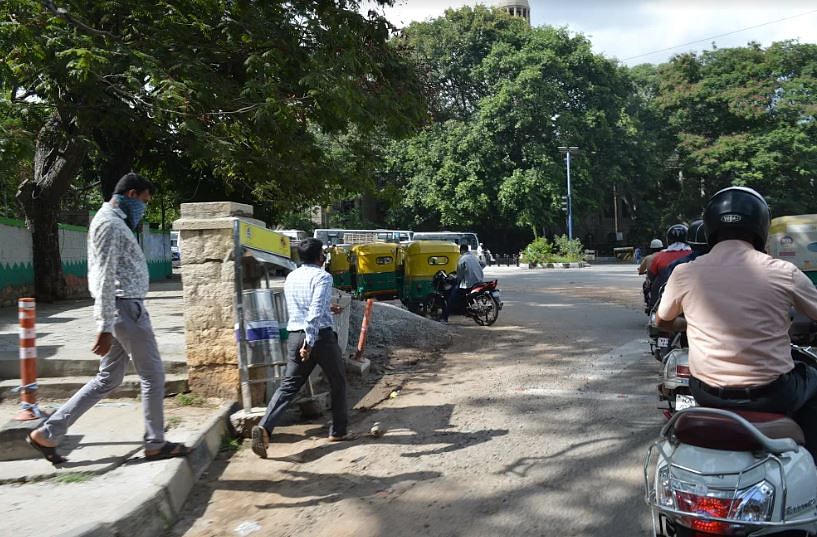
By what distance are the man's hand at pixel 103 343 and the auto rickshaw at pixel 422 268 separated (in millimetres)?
9899

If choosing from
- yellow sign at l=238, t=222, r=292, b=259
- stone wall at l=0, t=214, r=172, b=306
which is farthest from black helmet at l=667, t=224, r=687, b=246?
stone wall at l=0, t=214, r=172, b=306

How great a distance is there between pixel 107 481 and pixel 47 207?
472 inches

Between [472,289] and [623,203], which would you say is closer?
[472,289]

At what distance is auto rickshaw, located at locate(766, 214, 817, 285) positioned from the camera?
428 inches

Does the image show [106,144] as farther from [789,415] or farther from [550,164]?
[550,164]

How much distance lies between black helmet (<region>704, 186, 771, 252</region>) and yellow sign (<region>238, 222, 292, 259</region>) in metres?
4.33

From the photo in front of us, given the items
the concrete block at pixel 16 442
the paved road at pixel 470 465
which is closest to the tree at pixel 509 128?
the paved road at pixel 470 465

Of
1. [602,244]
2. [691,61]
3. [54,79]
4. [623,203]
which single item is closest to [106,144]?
[54,79]

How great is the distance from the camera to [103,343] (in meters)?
4.62

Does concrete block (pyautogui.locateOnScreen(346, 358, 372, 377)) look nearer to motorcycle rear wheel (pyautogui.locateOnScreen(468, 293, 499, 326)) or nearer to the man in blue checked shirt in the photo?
the man in blue checked shirt

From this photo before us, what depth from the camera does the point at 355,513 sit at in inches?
171

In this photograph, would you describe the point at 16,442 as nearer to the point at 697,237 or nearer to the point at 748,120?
the point at 697,237

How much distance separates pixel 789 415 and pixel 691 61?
46.1m

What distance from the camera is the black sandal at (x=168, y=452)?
4.98m
